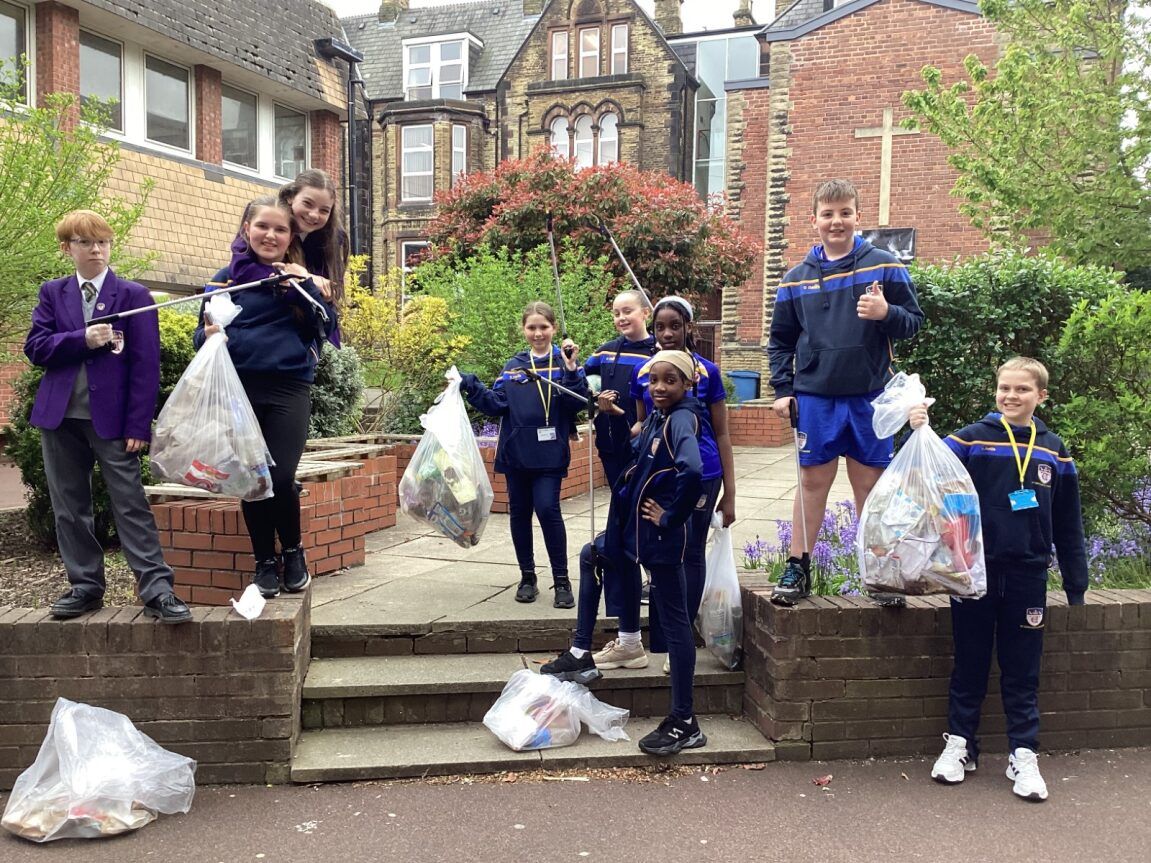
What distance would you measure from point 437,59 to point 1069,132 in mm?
20044

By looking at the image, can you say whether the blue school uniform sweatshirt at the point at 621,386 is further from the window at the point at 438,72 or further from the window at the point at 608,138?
the window at the point at 438,72

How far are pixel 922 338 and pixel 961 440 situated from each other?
2403 mm

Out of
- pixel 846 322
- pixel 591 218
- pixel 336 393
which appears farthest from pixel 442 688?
pixel 591 218

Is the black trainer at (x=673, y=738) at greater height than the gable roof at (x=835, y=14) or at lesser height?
lesser

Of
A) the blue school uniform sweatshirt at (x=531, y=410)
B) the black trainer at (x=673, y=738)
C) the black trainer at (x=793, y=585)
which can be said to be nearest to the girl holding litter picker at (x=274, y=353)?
the blue school uniform sweatshirt at (x=531, y=410)

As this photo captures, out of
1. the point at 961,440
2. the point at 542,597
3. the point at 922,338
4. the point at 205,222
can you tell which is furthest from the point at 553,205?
the point at 961,440

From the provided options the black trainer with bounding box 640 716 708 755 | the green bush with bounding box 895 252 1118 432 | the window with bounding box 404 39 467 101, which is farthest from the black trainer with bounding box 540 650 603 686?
the window with bounding box 404 39 467 101

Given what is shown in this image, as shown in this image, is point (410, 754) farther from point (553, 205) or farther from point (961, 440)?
point (553, 205)

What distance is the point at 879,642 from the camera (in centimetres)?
374

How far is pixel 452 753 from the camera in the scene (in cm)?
359

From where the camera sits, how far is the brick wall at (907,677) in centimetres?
370

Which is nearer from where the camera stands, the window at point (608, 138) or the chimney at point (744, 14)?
the window at point (608, 138)

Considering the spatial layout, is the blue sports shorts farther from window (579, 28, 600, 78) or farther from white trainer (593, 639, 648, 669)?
window (579, 28, 600, 78)

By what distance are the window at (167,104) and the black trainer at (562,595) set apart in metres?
13.3
